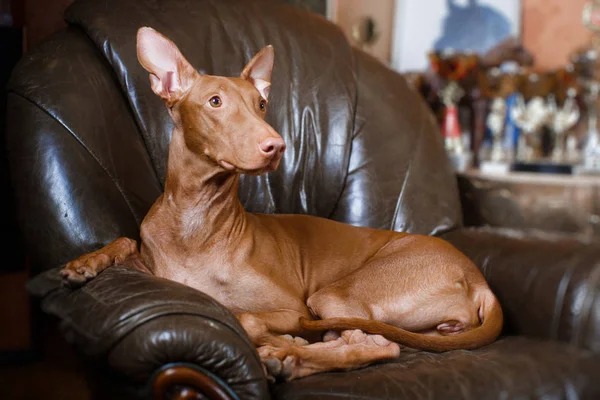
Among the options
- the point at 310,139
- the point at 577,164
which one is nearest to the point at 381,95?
the point at 310,139

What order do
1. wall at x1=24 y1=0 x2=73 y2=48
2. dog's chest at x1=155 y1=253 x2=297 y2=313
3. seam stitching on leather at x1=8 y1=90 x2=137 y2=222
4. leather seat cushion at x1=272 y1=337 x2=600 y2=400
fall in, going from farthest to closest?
wall at x1=24 y1=0 x2=73 y2=48, seam stitching on leather at x1=8 y1=90 x2=137 y2=222, dog's chest at x1=155 y1=253 x2=297 y2=313, leather seat cushion at x1=272 y1=337 x2=600 y2=400

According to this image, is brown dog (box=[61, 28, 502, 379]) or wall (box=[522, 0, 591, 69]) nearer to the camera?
brown dog (box=[61, 28, 502, 379])

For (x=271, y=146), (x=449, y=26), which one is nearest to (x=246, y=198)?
(x=271, y=146)

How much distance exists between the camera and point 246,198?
2.56 m

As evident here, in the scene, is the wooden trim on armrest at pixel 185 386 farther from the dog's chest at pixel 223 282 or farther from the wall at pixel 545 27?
the wall at pixel 545 27

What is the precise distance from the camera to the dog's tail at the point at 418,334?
182 centimetres

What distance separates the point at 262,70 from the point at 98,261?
2.80ft

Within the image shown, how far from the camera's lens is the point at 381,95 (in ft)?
9.50

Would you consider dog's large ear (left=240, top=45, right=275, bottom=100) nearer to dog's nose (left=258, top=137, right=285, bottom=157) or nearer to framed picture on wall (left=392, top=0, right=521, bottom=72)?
dog's nose (left=258, top=137, right=285, bottom=157)

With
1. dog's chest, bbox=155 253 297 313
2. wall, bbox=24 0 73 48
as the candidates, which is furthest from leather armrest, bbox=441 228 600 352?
wall, bbox=24 0 73 48

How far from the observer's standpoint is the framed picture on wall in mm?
5117

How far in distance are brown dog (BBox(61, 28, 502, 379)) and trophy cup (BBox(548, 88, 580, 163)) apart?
9.36 ft

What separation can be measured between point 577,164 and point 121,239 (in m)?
3.45

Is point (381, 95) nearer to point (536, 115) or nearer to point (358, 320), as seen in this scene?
point (358, 320)
